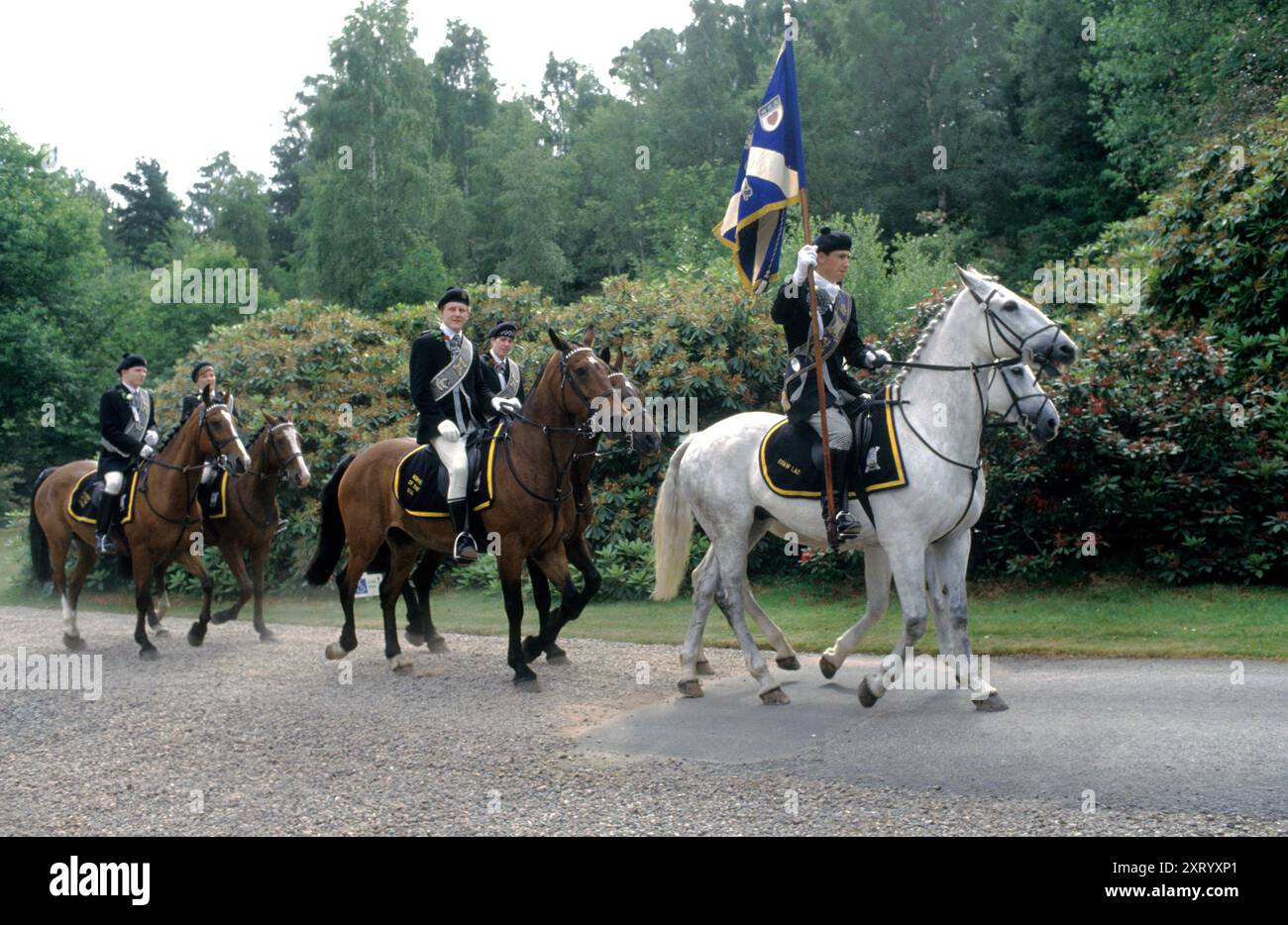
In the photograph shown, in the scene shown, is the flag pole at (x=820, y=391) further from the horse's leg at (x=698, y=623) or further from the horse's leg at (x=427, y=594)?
the horse's leg at (x=427, y=594)

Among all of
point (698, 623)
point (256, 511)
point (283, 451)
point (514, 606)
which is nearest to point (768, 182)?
point (698, 623)

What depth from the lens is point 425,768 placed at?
7676mm

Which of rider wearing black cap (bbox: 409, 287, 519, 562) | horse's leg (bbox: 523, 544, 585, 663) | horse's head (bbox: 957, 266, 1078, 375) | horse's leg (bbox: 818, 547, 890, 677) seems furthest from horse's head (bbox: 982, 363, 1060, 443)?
rider wearing black cap (bbox: 409, 287, 519, 562)

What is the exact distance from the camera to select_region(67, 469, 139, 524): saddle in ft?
44.5

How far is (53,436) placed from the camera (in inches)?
1385

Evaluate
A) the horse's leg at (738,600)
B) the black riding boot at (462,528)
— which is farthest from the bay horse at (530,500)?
the horse's leg at (738,600)

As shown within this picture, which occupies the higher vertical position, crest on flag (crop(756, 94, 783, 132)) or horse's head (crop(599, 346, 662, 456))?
crest on flag (crop(756, 94, 783, 132))

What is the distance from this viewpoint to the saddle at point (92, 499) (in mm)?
13555

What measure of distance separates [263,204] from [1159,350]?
2599 inches

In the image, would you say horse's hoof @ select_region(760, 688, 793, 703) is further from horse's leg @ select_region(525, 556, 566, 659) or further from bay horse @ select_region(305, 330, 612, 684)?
horse's leg @ select_region(525, 556, 566, 659)

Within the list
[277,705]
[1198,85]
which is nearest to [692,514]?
[277,705]

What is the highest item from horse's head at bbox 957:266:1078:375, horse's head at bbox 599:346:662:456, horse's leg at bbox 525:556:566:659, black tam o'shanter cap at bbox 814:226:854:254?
black tam o'shanter cap at bbox 814:226:854:254

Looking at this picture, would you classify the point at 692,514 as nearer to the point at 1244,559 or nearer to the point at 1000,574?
the point at 1000,574

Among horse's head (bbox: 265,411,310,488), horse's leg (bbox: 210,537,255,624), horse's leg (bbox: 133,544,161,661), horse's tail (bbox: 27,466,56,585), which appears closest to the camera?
horse's leg (bbox: 133,544,161,661)
